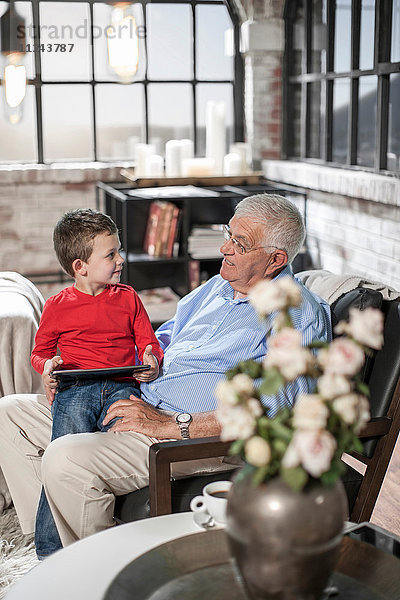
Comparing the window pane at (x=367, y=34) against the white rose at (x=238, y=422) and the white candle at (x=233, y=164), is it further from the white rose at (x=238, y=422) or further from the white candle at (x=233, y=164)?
the white rose at (x=238, y=422)

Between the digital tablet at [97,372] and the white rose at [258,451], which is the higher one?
the white rose at [258,451]

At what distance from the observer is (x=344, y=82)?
205 inches

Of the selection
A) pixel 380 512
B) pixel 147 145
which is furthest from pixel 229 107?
pixel 380 512

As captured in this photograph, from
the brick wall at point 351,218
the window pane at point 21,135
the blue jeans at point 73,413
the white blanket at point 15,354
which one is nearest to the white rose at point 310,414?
the blue jeans at point 73,413

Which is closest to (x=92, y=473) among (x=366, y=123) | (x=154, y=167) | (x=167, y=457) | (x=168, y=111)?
(x=167, y=457)

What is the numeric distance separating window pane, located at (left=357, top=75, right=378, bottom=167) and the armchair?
9.13ft

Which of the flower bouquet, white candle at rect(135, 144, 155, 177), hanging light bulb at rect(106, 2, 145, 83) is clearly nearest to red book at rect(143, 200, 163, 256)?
white candle at rect(135, 144, 155, 177)

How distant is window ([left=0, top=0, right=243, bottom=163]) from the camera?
19.2ft

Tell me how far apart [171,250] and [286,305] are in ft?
13.0

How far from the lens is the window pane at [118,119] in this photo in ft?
19.9

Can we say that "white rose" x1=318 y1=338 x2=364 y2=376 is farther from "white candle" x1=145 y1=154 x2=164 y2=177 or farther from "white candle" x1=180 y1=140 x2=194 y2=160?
"white candle" x1=180 y1=140 x2=194 y2=160

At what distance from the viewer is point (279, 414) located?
1290 mm

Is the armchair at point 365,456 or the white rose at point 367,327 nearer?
the white rose at point 367,327

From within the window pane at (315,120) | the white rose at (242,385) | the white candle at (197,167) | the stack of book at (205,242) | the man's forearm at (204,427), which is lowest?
→ the man's forearm at (204,427)
